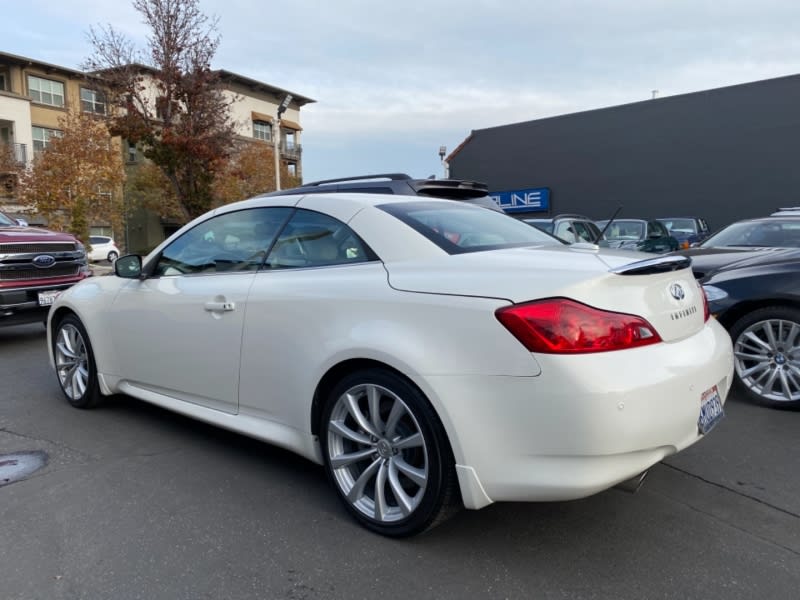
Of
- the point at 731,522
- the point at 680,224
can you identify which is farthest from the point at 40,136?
the point at 731,522

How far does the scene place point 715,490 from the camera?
333cm

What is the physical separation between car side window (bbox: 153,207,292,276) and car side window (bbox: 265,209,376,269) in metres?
0.09

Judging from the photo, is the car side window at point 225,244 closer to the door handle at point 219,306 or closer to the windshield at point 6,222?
the door handle at point 219,306

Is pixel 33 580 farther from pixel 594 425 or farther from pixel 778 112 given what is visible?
pixel 778 112

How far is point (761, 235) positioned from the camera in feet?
21.7

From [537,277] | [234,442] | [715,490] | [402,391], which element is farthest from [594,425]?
[234,442]

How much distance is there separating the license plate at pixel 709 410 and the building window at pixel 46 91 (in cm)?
4719

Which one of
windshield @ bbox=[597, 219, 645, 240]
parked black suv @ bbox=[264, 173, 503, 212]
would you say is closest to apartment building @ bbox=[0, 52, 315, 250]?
windshield @ bbox=[597, 219, 645, 240]

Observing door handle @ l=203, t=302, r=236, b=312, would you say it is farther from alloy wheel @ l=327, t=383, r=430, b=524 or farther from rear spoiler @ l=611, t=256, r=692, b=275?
rear spoiler @ l=611, t=256, r=692, b=275

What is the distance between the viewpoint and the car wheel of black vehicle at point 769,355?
470cm

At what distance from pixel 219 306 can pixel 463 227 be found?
140 centimetres

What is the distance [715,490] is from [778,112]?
2282cm

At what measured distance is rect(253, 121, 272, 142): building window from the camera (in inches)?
2062

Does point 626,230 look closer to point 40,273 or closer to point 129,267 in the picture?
point 40,273
